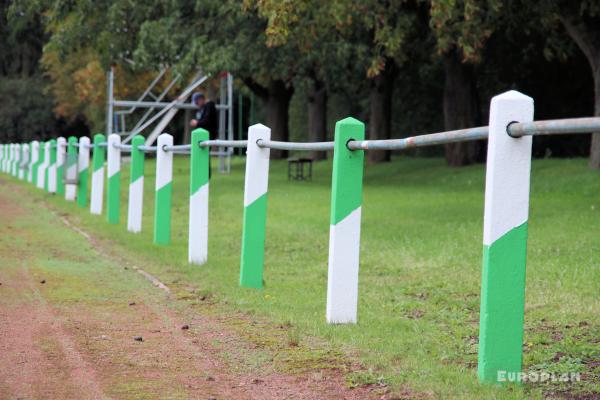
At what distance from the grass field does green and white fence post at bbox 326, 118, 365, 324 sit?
7.0 inches

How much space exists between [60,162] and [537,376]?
62.1 feet

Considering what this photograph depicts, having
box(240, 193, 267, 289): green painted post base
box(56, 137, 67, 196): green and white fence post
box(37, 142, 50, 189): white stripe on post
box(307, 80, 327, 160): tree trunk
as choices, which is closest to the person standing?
box(56, 137, 67, 196): green and white fence post

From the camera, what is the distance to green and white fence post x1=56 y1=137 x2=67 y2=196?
22723 millimetres

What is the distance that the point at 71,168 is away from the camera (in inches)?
844

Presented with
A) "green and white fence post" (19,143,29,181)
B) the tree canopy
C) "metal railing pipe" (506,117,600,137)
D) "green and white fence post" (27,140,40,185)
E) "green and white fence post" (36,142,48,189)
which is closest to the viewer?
"metal railing pipe" (506,117,600,137)

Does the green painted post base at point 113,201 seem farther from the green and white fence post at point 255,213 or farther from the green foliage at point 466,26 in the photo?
the green and white fence post at point 255,213

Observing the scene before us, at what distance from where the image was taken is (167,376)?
5.57m

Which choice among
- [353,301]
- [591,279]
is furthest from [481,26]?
[353,301]

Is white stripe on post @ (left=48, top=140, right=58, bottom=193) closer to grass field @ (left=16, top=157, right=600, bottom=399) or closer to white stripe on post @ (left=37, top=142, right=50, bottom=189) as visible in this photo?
white stripe on post @ (left=37, top=142, right=50, bottom=189)

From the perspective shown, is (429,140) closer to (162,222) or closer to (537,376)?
(537,376)

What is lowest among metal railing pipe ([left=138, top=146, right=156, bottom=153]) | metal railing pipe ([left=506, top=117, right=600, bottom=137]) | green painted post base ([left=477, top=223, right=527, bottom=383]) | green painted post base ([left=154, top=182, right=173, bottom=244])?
green painted post base ([left=154, top=182, right=173, bottom=244])

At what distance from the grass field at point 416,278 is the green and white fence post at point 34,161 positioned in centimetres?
849

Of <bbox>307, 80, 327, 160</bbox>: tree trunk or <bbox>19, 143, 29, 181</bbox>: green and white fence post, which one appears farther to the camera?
<bbox>307, 80, 327, 160</bbox>: tree trunk

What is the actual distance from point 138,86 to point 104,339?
43.2 meters
